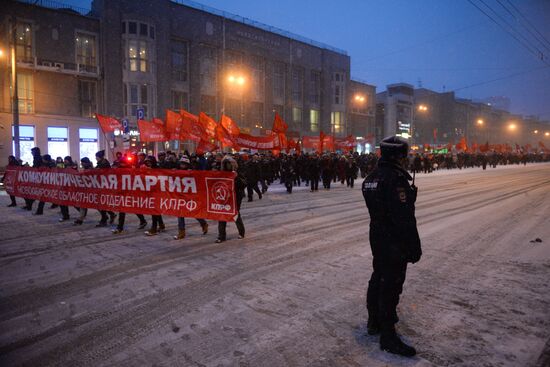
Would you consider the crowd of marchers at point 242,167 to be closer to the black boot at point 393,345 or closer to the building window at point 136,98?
the black boot at point 393,345

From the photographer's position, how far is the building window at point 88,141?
31.7 m

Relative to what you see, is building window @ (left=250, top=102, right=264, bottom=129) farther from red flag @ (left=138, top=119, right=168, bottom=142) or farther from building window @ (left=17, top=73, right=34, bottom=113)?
red flag @ (left=138, top=119, right=168, bottom=142)

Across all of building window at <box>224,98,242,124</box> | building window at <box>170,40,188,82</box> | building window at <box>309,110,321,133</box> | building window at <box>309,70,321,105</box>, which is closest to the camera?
building window at <box>170,40,188,82</box>

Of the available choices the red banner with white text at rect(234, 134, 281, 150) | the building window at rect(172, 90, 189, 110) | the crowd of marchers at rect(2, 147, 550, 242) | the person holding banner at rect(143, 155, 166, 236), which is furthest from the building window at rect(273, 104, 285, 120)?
the person holding banner at rect(143, 155, 166, 236)

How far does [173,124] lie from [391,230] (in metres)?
16.3

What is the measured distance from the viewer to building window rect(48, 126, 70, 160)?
30.1 m

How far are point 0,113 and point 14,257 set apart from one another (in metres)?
26.6

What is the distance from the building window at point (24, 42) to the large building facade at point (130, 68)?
7 cm

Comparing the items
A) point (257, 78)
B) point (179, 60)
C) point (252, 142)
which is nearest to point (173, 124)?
point (252, 142)

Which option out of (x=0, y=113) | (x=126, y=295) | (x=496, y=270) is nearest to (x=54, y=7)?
(x=0, y=113)

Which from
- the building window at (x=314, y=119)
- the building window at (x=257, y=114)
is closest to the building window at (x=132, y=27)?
the building window at (x=257, y=114)

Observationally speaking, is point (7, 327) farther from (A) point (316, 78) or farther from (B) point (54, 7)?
(A) point (316, 78)

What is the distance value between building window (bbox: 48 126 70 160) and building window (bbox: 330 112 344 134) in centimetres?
3215

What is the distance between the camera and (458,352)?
3486 millimetres
